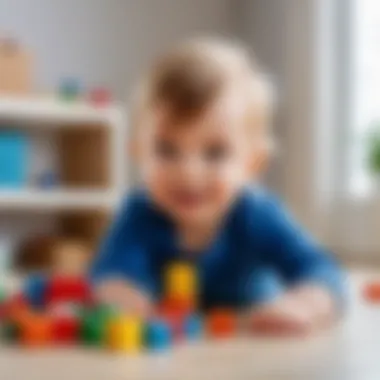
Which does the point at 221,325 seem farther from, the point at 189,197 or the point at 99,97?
the point at 99,97

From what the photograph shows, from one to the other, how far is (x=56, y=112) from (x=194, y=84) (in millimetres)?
1229

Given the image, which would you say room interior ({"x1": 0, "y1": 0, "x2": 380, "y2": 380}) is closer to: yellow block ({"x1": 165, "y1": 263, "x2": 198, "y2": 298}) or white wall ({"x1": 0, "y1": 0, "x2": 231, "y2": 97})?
white wall ({"x1": 0, "y1": 0, "x2": 231, "y2": 97})

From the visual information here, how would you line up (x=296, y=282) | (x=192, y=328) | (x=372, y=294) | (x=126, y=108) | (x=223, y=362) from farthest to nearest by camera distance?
1. (x=126, y=108)
2. (x=372, y=294)
3. (x=296, y=282)
4. (x=192, y=328)
5. (x=223, y=362)

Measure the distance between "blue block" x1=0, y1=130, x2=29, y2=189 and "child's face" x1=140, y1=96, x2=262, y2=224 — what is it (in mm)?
1183

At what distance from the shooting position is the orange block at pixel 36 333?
2.13ft

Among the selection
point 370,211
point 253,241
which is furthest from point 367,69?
point 253,241

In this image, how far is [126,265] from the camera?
2.69 feet

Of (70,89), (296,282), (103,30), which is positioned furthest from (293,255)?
(103,30)

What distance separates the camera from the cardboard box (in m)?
1.92

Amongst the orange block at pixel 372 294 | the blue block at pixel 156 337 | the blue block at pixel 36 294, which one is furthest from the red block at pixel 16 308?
the orange block at pixel 372 294

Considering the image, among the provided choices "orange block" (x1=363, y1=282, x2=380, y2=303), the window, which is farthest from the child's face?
the window

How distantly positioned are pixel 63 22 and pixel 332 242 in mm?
799

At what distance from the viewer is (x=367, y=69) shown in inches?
78.8

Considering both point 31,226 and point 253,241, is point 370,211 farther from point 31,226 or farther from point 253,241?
point 253,241
